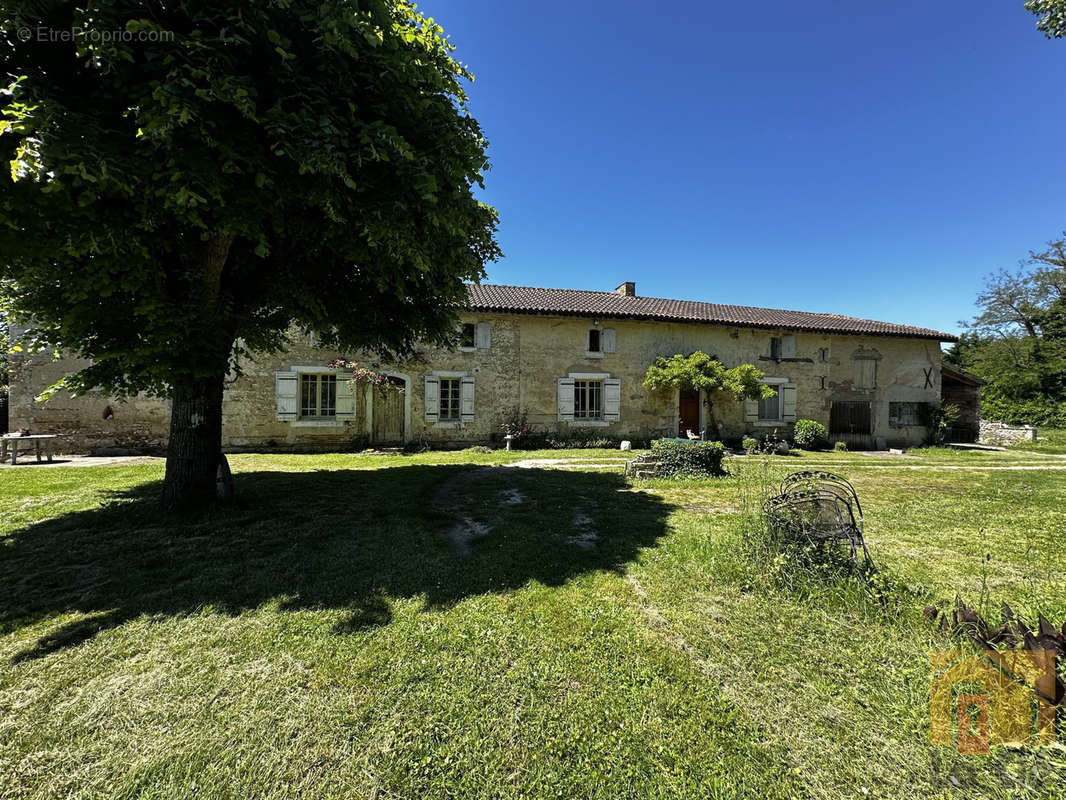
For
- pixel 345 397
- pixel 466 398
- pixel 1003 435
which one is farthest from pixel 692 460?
pixel 1003 435

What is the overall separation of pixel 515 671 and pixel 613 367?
13312 mm

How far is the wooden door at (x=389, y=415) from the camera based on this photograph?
532 inches

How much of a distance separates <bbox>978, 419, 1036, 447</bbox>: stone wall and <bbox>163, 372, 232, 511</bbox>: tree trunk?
1102 inches

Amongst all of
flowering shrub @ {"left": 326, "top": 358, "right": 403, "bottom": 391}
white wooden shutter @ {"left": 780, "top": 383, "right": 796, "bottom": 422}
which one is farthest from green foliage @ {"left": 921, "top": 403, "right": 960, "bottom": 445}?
flowering shrub @ {"left": 326, "top": 358, "right": 403, "bottom": 391}

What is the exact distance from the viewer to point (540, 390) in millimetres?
14477

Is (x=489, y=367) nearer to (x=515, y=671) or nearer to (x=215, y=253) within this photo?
(x=215, y=253)

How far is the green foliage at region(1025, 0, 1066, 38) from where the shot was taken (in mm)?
5664

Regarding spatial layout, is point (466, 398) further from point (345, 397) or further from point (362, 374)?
point (345, 397)

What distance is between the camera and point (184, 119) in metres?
3.38

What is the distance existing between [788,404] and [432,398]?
1411 cm

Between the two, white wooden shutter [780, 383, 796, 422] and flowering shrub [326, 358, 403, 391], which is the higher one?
flowering shrub [326, 358, 403, 391]

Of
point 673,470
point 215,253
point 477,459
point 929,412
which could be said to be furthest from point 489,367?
→ point 929,412

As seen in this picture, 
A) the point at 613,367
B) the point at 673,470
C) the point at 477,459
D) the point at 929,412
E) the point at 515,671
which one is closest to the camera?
the point at 515,671

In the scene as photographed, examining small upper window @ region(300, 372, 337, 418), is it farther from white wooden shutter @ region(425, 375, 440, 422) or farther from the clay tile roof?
the clay tile roof
